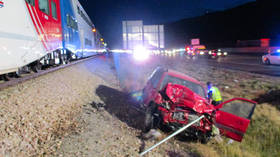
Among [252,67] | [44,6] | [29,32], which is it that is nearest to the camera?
[29,32]

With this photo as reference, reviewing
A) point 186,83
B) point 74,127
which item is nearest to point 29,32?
point 74,127

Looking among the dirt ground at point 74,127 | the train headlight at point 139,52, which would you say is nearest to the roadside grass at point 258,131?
the dirt ground at point 74,127

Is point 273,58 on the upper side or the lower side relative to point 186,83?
upper

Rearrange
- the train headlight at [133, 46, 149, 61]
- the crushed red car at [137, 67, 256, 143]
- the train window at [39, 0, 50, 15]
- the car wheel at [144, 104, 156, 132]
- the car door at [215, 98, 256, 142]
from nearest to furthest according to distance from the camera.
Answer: the car door at [215, 98, 256, 142]
the crushed red car at [137, 67, 256, 143]
the car wheel at [144, 104, 156, 132]
the train window at [39, 0, 50, 15]
the train headlight at [133, 46, 149, 61]

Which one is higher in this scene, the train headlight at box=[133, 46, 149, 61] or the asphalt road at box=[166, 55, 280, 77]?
the train headlight at box=[133, 46, 149, 61]

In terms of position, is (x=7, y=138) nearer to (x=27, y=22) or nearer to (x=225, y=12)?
(x=27, y=22)

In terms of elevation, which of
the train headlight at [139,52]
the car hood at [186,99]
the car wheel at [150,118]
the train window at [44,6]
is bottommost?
the car wheel at [150,118]

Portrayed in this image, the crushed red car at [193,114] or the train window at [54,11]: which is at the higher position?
the train window at [54,11]

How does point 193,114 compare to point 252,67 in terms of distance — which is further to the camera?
point 252,67

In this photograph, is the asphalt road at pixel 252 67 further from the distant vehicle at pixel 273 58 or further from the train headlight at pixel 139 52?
the train headlight at pixel 139 52

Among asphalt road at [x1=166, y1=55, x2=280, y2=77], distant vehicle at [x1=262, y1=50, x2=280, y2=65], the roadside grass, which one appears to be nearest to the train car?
the roadside grass

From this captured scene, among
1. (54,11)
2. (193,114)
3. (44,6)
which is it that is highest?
(54,11)

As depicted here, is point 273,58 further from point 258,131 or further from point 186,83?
point 186,83

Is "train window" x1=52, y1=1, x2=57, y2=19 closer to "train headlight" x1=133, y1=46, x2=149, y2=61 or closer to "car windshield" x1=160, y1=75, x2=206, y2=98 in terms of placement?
"car windshield" x1=160, y1=75, x2=206, y2=98
